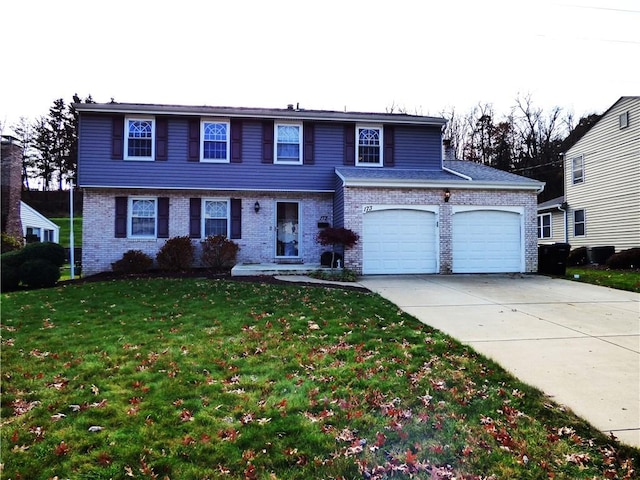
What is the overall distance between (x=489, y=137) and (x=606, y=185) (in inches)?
699

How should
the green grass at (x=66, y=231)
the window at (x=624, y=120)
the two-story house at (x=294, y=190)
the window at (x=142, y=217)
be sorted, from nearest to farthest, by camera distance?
the two-story house at (x=294, y=190)
the window at (x=142, y=217)
the window at (x=624, y=120)
the green grass at (x=66, y=231)

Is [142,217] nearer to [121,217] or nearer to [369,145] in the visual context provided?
[121,217]

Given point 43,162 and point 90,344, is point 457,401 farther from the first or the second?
point 43,162

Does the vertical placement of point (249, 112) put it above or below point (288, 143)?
above

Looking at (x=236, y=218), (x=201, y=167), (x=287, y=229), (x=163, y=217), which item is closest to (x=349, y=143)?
(x=287, y=229)

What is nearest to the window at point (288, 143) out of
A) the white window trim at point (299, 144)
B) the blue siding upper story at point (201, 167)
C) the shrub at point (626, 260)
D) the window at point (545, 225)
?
the white window trim at point (299, 144)

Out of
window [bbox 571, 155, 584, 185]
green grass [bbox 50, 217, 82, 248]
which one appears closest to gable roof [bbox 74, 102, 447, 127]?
window [bbox 571, 155, 584, 185]

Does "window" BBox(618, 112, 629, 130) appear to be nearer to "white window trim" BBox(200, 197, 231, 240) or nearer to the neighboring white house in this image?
"white window trim" BBox(200, 197, 231, 240)

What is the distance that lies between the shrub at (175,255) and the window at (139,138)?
3241 millimetres

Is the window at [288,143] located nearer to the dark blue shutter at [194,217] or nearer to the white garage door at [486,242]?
the dark blue shutter at [194,217]

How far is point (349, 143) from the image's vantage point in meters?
14.4

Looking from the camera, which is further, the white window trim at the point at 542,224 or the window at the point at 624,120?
the white window trim at the point at 542,224

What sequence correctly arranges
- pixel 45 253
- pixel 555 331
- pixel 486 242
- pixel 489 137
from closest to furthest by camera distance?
pixel 555 331 < pixel 45 253 < pixel 486 242 < pixel 489 137

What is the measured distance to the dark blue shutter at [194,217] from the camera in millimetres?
13724
